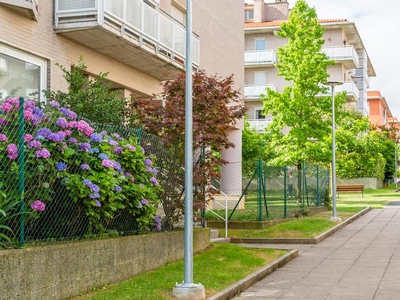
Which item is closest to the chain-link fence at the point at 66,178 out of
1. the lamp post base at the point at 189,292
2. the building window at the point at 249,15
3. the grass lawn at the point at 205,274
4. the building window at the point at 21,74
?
the grass lawn at the point at 205,274

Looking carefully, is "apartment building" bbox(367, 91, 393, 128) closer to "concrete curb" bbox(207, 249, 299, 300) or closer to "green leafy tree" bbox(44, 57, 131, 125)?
"concrete curb" bbox(207, 249, 299, 300)

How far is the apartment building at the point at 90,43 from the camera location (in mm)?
14258

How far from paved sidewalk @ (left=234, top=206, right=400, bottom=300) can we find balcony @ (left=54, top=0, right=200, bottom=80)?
628cm

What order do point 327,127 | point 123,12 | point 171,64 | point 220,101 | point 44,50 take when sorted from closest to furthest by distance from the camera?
point 220,101 → point 44,50 → point 123,12 → point 171,64 → point 327,127

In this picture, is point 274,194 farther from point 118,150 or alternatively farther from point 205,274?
point 118,150

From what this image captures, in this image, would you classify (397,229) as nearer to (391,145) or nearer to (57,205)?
(57,205)

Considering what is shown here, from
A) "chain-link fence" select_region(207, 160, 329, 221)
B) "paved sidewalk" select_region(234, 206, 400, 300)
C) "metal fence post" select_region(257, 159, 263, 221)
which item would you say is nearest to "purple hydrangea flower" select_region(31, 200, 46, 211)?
"paved sidewalk" select_region(234, 206, 400, 300)

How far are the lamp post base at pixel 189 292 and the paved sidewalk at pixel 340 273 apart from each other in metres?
1.05

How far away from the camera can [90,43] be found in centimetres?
→ 1675

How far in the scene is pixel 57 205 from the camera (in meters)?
9.29

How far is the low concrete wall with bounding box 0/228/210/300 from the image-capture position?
24.4ft

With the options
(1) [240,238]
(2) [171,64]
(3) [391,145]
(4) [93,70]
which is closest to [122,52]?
(4) [93,70]

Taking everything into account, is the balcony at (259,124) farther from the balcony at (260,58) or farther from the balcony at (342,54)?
the balcony at (342,54)

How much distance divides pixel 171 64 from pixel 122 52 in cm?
221
